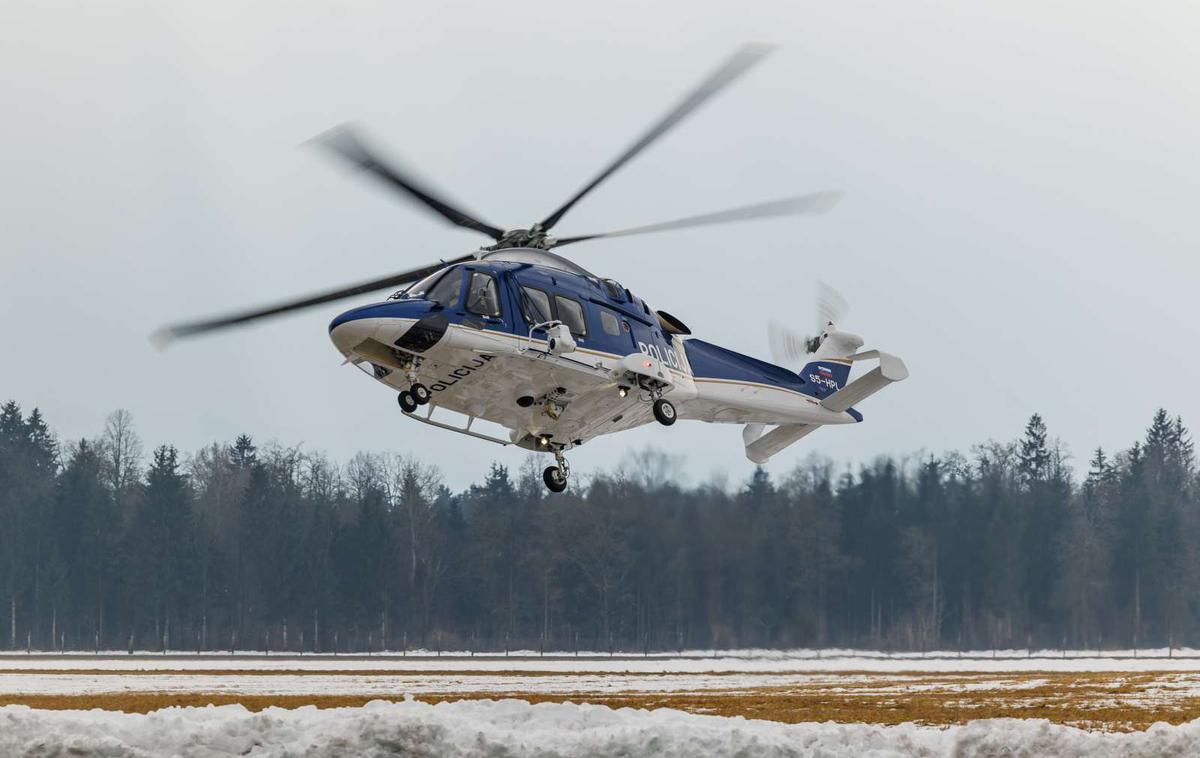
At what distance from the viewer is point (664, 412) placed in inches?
1022

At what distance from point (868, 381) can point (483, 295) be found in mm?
9563

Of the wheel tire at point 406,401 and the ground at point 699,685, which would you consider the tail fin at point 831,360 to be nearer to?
the ground at point 699,685

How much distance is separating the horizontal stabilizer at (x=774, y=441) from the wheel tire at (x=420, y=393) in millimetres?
8587

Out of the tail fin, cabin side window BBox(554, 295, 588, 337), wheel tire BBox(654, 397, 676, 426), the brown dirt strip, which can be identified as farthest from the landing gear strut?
the tail fin

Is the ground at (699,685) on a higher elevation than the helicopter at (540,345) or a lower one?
lower

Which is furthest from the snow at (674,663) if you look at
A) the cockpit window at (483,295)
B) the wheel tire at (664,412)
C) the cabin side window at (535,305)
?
the cockpit window at (483,295)

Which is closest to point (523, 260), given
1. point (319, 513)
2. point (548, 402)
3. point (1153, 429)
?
point (548, 402)

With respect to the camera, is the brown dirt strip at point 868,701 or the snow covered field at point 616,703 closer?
the snow covered field at point 616,703

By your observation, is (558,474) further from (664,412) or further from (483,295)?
(483,295)

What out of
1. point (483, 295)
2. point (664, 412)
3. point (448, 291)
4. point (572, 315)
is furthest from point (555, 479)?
point (448, 291)

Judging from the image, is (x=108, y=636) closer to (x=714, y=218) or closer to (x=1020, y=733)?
(x=714, y=218)

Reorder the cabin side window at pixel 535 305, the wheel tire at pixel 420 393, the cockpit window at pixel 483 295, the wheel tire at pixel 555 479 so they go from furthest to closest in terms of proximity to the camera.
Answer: the wheel tire at pixel 555 479 → the cabin side window at pixel 535 305 → the wheel tire at pixel 420 393 → the cockpit window at pixel 483 295

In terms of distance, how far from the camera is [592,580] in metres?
49.6

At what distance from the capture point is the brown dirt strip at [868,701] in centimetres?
2254
